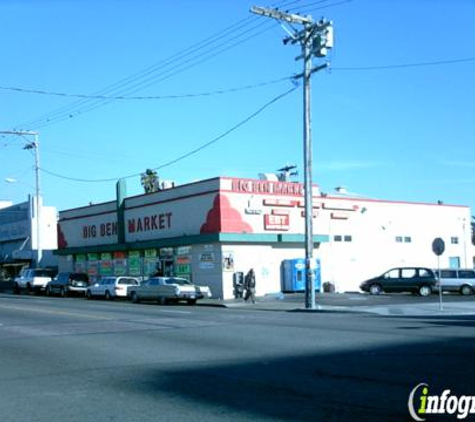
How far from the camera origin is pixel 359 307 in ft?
93.0

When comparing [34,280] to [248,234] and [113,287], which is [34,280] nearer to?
[113,287]

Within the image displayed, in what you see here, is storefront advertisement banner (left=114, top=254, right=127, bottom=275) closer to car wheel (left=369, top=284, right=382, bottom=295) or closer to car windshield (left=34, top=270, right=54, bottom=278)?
car windshield (left=34, top=270, right=54, bottom=278)

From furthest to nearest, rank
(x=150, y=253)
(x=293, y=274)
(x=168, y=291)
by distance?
(x=150, y=253)
(x=293, y=274)
(x=168, y=291)

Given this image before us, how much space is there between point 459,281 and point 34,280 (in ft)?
98.4

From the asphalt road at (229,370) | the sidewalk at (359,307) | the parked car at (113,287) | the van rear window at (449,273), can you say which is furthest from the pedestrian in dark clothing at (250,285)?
the asphalt road at (229,370)

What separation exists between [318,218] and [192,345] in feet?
89.7

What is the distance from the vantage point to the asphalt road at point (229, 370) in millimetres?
8242

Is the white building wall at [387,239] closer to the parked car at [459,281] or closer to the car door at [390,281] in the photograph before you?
the car door at [390,281]

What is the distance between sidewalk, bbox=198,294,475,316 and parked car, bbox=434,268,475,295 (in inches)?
320

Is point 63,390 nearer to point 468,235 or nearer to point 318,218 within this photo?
point 318,218

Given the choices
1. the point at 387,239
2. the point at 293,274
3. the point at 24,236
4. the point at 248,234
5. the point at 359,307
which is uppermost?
the point at 24,236

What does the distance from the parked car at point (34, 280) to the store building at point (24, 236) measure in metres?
9.94

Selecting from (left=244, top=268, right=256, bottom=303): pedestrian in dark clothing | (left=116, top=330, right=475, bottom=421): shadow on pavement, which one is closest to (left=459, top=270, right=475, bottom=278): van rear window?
(left=244, top=268, right=256, bottom=303): pedestrian in dark clothing

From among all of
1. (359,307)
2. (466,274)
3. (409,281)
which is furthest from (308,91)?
(466,274)
